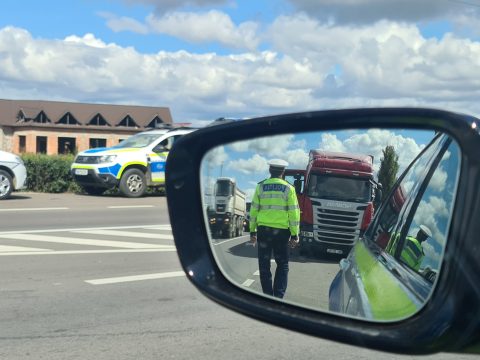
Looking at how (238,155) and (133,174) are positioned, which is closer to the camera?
(238,155)

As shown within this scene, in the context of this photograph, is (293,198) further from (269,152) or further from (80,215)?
(80,215)

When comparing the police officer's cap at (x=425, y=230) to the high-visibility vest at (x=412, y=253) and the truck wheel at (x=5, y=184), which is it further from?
the truck wheel at (x=5, y=184)

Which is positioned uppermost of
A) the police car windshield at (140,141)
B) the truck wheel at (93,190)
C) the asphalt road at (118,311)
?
the police car windshield at (140,141)

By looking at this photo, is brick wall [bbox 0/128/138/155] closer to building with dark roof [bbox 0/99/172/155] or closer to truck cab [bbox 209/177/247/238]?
building with dark roof [bbox 0/99/172/155]

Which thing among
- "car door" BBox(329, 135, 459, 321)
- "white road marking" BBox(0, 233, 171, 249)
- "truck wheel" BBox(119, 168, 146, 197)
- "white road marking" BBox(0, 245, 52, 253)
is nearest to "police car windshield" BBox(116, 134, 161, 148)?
"truck wheel" BBox(119, 168, 146, 197)

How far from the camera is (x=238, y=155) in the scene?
1874mm

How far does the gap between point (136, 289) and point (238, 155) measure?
564 cm

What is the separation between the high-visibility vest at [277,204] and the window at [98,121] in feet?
245

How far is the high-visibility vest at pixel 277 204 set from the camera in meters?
1.77

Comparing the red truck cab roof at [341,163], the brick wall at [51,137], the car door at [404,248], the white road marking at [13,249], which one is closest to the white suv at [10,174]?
the white road marking at [13,249]

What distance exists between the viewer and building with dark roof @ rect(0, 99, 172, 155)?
72312mm

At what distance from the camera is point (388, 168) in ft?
5.50

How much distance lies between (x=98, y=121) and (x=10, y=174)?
58071 mm

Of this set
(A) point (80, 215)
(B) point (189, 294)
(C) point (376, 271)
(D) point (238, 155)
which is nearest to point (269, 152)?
(D) point (238, 155)
